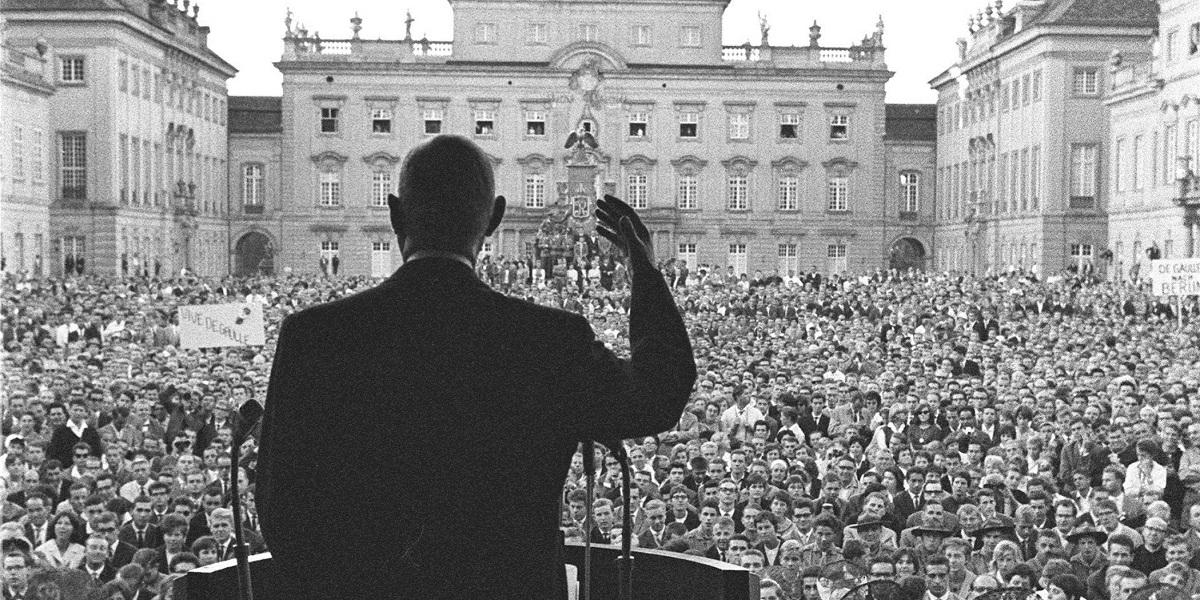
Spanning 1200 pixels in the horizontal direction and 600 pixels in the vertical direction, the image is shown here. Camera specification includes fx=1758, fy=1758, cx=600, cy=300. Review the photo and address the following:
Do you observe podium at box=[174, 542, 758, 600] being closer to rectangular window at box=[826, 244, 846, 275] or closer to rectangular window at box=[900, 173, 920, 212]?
rectangular window at box=[826, 244, 846, 275]

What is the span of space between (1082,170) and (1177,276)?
39.9 meters

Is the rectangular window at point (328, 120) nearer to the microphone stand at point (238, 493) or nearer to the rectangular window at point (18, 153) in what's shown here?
the rectangular window at point (18, 153)

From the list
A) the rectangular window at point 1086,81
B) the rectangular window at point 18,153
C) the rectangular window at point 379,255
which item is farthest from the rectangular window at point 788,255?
the rectangular window at point 18,153

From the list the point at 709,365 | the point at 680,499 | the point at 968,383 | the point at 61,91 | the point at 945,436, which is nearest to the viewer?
the point at 680,499

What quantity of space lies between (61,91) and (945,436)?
55675 mm

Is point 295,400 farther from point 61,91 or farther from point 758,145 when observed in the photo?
point 758,145

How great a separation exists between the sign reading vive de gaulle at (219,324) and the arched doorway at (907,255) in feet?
217

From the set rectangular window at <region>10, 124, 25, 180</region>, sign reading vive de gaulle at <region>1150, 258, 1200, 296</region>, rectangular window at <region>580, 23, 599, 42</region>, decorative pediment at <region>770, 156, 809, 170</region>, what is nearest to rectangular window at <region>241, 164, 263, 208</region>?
rectangular window at <region>580, 23, 599, 42</region>

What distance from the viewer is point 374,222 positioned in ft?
271

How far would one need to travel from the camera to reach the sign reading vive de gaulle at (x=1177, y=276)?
28.4 meters

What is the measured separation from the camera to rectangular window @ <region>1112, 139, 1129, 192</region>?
2467 inches

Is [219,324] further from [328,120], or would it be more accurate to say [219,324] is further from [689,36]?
[689,36]

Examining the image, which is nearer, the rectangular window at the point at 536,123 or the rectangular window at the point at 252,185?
the rectangular window at the point at 536,123

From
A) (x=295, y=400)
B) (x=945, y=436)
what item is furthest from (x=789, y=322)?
(x=295, y=400)
